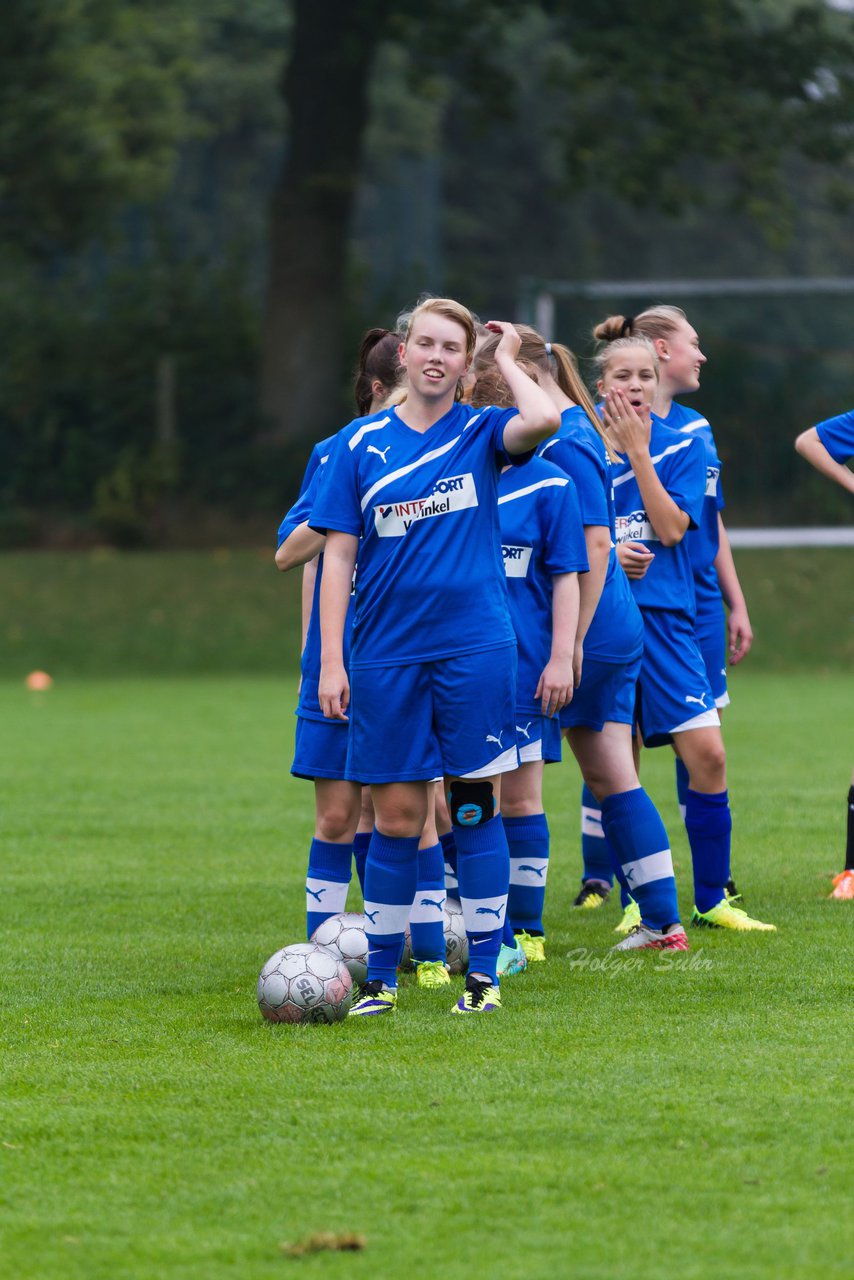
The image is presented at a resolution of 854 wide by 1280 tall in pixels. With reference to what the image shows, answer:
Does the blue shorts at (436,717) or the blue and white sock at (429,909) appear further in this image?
the blue and white sock at (429,909)

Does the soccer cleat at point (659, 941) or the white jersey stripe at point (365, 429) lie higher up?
the white jersey stripe at point (365, 429)

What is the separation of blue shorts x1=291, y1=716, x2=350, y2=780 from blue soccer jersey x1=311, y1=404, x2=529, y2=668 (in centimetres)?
60

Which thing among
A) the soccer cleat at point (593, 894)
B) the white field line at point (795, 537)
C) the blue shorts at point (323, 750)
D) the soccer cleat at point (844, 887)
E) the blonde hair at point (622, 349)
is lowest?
the soccer cleat at point (593, 894)

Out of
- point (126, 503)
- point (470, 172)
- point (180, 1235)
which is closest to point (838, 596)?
point (126, 503)

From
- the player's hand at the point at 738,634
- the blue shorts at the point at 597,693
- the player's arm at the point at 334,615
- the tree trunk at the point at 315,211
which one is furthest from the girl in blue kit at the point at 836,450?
the tree trunk at the point at 315,211

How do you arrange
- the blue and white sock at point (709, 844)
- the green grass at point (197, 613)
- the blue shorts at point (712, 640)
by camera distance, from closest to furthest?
the blue and white sock at point (709, 844) < the blue shorts at point (712, 640) < the green grass at point (197, 613)

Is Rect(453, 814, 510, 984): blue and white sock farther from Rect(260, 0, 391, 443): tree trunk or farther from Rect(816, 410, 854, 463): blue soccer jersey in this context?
Rect(260, 0, 391, 443): tree trunk

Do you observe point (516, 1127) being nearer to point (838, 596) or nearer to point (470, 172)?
point (838, 596)

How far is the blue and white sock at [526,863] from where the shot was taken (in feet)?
19.0

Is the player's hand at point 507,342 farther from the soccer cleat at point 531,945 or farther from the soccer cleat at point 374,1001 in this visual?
the soccer cleat at point 531,945

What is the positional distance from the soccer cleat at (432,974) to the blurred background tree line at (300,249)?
14.9m

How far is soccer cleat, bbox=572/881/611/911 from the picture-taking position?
23.2ft

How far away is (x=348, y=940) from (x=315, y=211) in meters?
19.1

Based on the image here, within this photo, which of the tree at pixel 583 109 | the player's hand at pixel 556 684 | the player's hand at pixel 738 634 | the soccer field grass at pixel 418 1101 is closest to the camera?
the soccer field grass at pixel 418 1101
